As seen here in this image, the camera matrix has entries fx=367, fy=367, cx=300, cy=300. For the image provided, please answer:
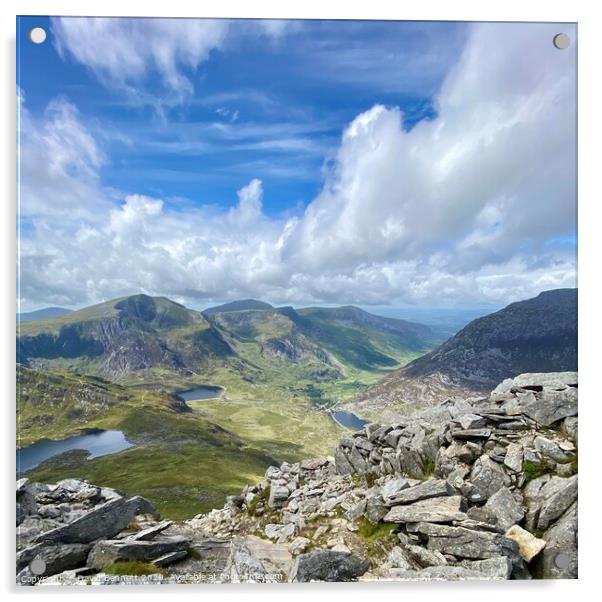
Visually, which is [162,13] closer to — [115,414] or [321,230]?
[321,230]

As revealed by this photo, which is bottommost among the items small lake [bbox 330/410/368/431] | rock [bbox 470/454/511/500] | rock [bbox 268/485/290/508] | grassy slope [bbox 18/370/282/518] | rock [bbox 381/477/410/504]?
small lake [bbox 330/410/368/431]

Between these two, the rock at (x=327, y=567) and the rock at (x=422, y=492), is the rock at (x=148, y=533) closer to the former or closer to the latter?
the rock at (x=327, y=567)

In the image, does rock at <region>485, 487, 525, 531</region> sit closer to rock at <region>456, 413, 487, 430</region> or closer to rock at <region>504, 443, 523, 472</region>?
rock at <region>504, 443, 523, 472</region>

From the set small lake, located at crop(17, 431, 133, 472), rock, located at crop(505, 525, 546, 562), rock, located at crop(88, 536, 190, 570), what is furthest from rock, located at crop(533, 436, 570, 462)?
small lake, located at crop(17, 431, 133, 472)

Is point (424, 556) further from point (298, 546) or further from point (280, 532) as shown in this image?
point (280, 532)

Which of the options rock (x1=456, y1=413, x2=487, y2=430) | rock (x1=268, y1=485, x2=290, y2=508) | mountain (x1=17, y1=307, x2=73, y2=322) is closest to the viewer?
rock (x1=456, y1=413, x2=487, y2=430)
